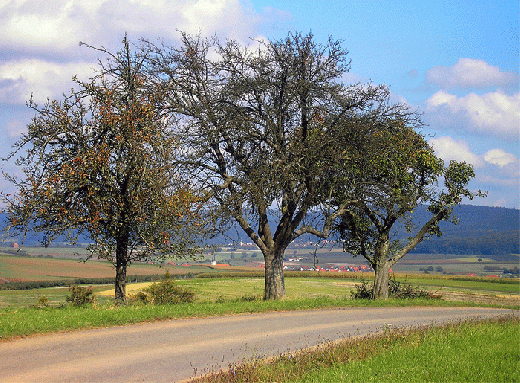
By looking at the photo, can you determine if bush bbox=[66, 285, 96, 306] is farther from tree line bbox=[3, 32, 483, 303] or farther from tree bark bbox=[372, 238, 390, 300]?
tree bark bbox=[372, 238, 390, 300]

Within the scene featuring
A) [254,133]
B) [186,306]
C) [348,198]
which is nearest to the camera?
[186,306]

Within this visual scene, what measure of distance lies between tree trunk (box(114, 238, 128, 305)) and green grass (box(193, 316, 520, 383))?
1141 centimetres

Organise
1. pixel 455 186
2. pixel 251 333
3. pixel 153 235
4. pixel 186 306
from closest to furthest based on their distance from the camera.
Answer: pixel 251 333 → pixel 186 306 → pixel 153 235 → pixel 455 186

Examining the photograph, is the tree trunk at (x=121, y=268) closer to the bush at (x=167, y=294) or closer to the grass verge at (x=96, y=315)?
the bush at (x=167, y=294)

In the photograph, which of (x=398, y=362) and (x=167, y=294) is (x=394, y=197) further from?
(x=398, y=362)

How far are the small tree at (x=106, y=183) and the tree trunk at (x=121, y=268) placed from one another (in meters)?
0.06

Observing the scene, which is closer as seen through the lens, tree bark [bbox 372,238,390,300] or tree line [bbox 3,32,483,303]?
tree line [bbox 3,32,483,303]

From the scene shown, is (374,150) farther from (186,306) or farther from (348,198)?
(186,306)

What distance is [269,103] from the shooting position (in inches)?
1043

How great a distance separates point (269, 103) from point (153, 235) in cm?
878

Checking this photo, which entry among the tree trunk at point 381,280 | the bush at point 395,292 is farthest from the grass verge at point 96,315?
the bush at point 395,292

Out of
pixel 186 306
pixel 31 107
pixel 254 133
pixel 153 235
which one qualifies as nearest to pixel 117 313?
pixel 186 306

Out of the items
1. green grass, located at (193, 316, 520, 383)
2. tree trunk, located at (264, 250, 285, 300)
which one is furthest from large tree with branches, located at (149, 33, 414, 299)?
green grass, located at (193, 316, 520, 383)

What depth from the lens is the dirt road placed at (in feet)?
35.9
